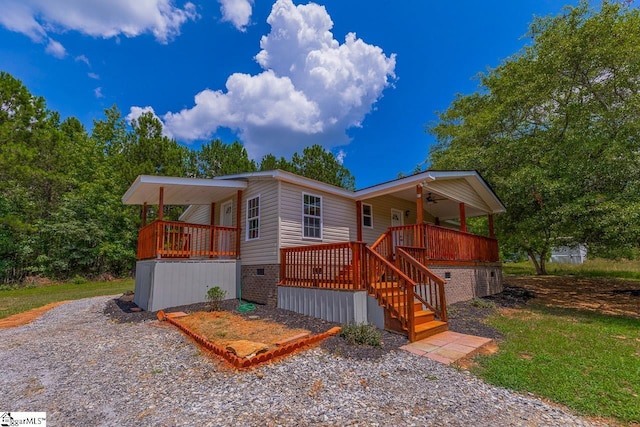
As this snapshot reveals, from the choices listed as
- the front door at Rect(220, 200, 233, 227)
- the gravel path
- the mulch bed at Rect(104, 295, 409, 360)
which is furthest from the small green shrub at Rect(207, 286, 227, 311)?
the gravel path

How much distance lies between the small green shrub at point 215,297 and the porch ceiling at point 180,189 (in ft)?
10.5

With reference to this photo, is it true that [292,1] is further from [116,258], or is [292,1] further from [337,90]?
[116,258]

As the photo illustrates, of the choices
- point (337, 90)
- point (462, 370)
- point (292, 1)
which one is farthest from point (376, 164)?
point (462, 370)

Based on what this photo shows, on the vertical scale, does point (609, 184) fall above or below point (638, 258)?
above

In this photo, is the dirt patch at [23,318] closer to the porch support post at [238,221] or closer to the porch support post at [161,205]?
the porch support post at [161,205]

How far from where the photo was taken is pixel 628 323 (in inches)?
288

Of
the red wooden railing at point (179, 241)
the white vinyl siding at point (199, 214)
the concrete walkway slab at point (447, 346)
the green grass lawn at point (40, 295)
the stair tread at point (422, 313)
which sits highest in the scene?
the white vinyl siding at point (199, 214)

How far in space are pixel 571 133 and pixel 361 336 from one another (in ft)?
36.2

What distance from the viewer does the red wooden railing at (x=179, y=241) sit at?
8602mm

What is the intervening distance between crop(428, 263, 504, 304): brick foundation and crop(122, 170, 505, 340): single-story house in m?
0.03

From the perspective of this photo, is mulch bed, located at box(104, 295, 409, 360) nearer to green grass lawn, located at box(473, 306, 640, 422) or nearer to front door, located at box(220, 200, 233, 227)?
green grass lawn, located at box(473, 306, 640, 422)

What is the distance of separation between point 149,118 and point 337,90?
14.6 metres

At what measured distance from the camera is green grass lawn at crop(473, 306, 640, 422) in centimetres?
346

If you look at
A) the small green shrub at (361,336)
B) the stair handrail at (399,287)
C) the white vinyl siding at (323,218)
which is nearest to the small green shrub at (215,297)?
the white vinyl siding at (323,218)
